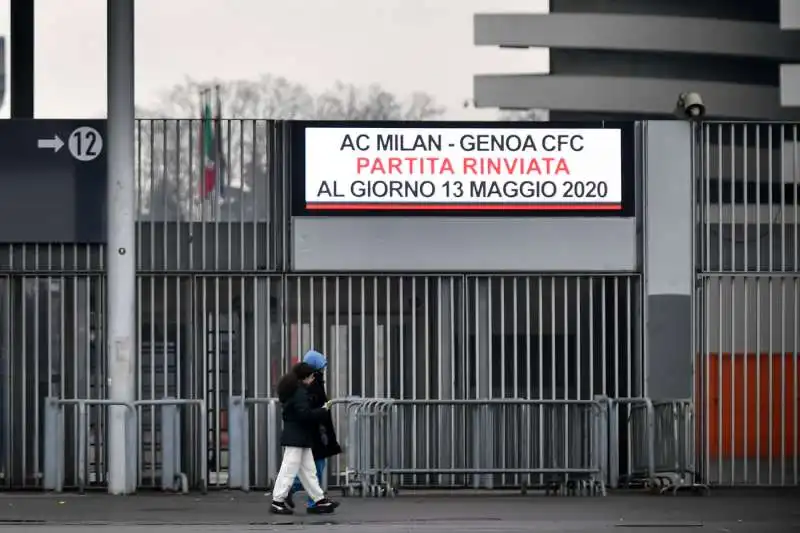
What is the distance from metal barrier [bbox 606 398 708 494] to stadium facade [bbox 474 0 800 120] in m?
59.2

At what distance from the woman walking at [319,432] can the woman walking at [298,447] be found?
90mm

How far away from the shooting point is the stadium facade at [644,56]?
79.1 m

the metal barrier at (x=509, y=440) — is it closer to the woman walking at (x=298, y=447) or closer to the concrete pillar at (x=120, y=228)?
the woman walking at (x=298, y=447)

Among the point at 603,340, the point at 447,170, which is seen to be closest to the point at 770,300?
the point at 603,340

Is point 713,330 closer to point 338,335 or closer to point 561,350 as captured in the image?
point 561,350

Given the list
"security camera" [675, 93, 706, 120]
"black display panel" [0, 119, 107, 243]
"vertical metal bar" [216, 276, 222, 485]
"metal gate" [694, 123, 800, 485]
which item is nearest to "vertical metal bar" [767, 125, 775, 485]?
"metal gate" [694, 123, 800, 485]

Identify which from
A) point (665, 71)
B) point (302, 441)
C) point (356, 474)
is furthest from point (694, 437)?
point (665, 71)

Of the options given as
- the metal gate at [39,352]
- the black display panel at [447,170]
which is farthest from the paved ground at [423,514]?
the black display panel at [447,170]

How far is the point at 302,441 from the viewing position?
16.9m

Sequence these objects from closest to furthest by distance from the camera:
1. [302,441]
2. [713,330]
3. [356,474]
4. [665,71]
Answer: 1. [302,441]
2. [356,474]
3. [713,330]
4. [665,71]

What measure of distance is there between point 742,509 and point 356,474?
167 inches

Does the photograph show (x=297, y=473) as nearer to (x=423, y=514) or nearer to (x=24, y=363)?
(x=423, y=514)

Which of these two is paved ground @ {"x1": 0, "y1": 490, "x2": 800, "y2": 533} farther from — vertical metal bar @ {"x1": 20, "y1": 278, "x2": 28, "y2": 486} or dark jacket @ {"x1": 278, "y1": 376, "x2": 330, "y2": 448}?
vertical metal bar @ {"x1": 20, "y1": 278, "x2": 28, "y2": 486}

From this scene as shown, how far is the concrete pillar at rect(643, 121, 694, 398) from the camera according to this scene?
20.5m
